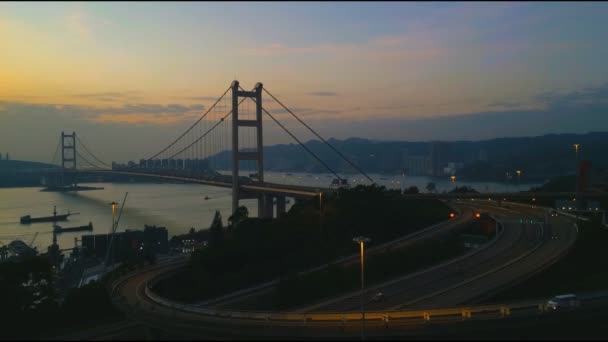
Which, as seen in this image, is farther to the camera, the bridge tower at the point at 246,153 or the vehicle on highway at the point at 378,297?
the bridge tower at the point at 246,153

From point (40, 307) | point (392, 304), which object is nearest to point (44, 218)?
point (40, 307)

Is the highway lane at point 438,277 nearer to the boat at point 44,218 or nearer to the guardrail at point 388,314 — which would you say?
the guardrail at point 388,314

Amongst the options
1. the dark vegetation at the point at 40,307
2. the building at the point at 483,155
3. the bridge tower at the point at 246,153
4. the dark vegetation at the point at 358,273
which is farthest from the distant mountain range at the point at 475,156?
the dark vegetation at the point at 40,307

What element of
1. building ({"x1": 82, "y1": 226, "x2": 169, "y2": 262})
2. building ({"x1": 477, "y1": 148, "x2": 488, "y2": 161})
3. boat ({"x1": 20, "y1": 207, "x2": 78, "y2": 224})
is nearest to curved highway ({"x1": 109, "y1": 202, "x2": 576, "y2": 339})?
building ({"x1": 82, "y1": 226, "x2": 169, "y2": 262})

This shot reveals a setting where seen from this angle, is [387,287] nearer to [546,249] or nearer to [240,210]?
[546,249]

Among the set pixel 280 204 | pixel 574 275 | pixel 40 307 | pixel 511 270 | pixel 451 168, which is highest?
pixel 451 168

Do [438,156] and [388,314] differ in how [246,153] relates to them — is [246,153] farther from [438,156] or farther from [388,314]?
[438,156]

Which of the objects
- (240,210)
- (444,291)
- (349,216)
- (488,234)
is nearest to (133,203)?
(240,210)

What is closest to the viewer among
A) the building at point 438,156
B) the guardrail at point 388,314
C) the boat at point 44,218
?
the guardrail at point 388,314
